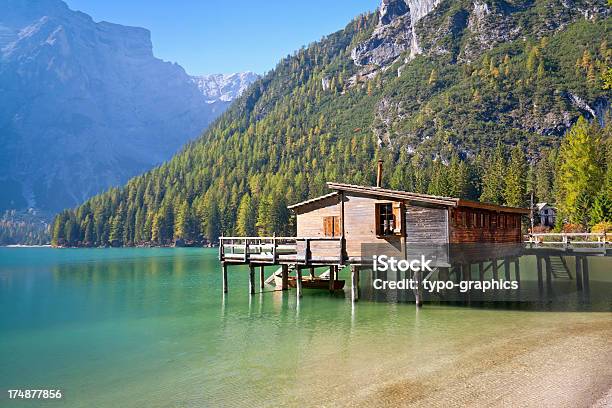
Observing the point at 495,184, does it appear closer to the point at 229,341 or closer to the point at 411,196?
the point at 411,196

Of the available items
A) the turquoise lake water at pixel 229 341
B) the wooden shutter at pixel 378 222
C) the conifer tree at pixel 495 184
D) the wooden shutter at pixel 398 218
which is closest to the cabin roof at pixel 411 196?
the wooden shutter at pixel 398 218

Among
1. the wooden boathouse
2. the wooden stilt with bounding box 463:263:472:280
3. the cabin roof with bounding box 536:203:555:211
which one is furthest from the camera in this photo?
the cabin roof with bounding box 536:203:555:211

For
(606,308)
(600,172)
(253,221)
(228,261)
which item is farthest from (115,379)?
(253,221)

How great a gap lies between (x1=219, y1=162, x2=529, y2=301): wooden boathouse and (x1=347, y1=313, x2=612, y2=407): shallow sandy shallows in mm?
9390

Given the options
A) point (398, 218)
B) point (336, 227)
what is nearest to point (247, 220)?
point (336, 227)

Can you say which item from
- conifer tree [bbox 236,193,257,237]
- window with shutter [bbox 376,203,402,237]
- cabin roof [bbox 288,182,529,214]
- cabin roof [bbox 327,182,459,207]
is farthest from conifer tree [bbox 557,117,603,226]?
conifer tree [bbox 236,193,257,237]

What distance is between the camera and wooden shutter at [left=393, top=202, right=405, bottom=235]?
95.8ft

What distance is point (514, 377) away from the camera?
49.2ft

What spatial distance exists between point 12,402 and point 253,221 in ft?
406

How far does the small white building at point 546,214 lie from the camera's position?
95688mm

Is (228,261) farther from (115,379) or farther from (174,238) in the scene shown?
(174,238)

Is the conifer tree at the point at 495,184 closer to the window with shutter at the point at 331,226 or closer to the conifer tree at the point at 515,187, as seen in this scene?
the conifer tree at the point at 515,187

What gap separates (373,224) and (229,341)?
12.0 meters

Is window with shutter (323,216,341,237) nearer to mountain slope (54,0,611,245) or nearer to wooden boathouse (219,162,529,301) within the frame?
wooden boathouse (219,162,529,301)
